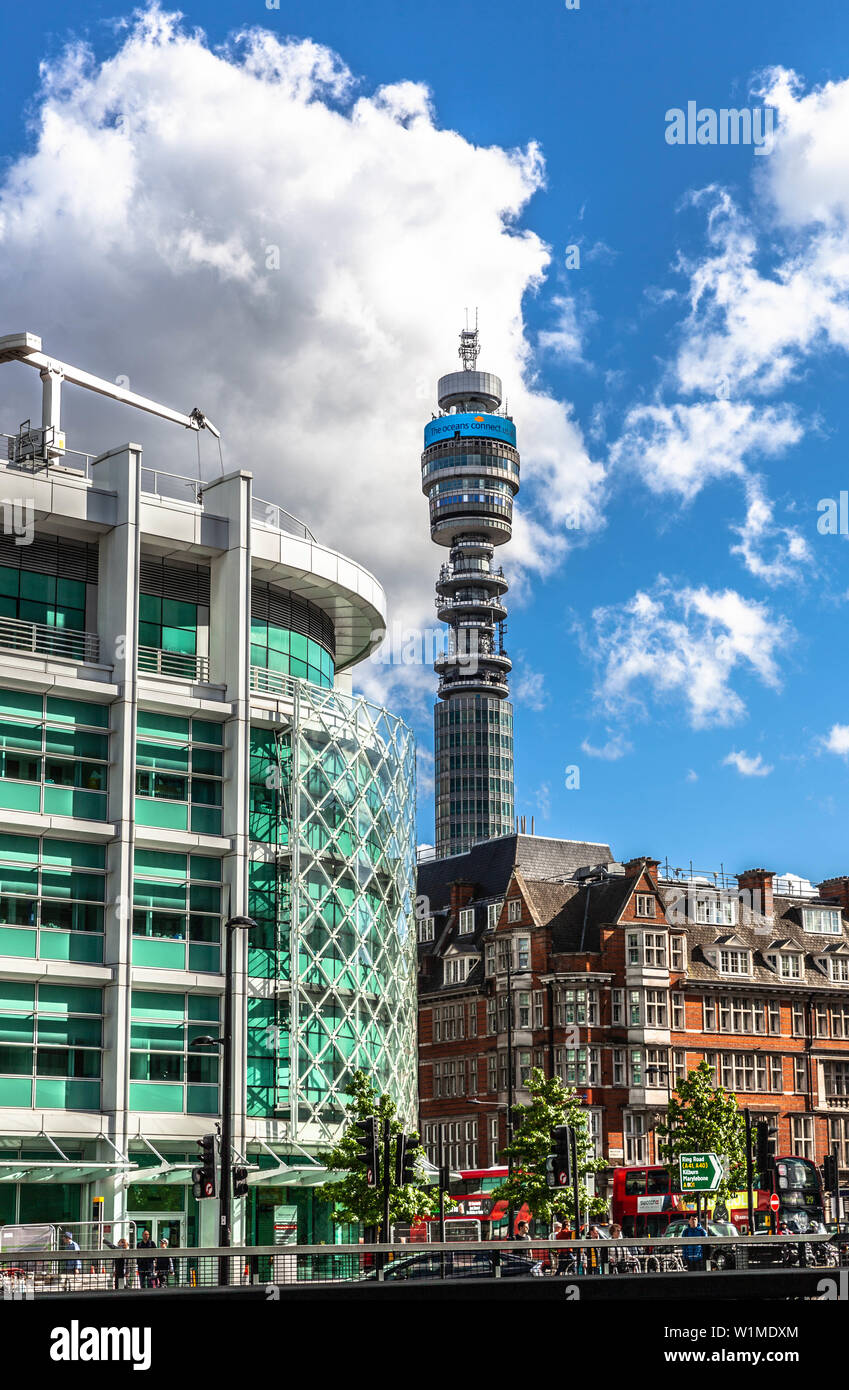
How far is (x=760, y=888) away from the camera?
101 m

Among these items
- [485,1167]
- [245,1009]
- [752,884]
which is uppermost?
[752,884]

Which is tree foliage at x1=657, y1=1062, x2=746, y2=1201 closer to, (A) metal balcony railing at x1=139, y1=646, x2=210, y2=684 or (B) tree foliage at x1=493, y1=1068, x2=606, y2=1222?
(B) tree foliage at x1=493, y1=1068, x2=606, y2=1222

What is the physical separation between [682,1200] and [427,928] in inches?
1543

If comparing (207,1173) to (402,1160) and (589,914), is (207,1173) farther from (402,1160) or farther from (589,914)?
(589,914)

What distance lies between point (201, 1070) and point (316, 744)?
1184cm

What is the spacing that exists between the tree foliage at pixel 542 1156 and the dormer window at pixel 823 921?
34442 mm

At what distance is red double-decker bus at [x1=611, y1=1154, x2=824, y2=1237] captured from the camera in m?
70.9

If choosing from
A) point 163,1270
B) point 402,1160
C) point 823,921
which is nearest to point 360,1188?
point 402,1160

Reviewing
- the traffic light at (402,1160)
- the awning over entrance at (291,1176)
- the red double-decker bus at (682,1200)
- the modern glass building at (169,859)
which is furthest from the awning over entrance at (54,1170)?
the red double-decker bus at (682,1200)

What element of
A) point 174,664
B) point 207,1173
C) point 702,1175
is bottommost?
point 702,1175

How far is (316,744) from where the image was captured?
61.0 m

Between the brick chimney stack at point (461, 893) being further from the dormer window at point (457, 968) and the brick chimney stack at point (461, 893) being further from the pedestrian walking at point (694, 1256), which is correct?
the pedestrian walking at point (694, 1256)

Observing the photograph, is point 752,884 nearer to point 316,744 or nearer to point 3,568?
point 316,744
